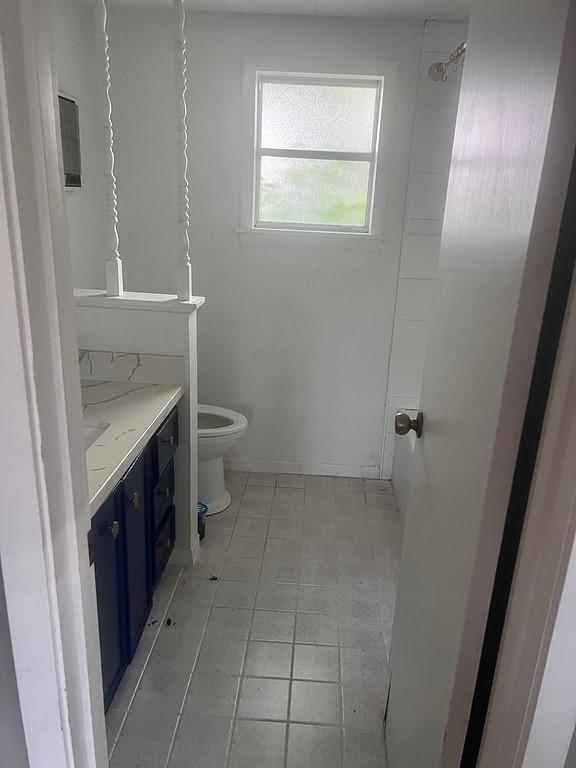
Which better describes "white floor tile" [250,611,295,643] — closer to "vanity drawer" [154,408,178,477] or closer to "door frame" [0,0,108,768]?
"vanity drawer" [154,408,178,477]

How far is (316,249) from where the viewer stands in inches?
114

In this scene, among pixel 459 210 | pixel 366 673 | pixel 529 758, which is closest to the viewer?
pixel 529 758

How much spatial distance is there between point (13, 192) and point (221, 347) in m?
2.48

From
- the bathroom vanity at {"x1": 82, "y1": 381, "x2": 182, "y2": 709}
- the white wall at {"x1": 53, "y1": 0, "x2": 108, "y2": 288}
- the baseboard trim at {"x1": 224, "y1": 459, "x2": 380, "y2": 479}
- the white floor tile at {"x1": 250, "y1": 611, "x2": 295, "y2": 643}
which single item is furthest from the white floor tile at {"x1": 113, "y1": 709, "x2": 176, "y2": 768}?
the white wall at {"x1": 53, "y1": 0, "x2": 108, "y2": 288}

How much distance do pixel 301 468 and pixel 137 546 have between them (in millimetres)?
1682

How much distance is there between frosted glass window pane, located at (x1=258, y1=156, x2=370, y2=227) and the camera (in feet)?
9.36

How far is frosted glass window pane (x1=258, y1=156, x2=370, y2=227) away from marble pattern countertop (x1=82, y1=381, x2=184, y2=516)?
4.38 feet

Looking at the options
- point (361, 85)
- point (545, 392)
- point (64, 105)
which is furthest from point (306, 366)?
point (545, 392)

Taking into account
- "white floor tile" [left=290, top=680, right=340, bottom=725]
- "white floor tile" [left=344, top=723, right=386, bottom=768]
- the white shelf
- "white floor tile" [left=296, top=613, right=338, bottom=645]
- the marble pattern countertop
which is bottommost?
"white floor tile" [left=296, top=613, right=338, bottom=645]

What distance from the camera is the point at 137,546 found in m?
1.69

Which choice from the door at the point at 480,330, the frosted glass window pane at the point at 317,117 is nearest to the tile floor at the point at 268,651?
the door at the point at 480,330

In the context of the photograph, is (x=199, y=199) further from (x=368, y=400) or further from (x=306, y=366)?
(x=368, y=400)

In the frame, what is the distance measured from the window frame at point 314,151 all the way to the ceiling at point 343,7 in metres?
0.19

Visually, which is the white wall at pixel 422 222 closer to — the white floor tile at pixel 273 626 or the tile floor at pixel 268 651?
the tile floor at pixel 268 651
